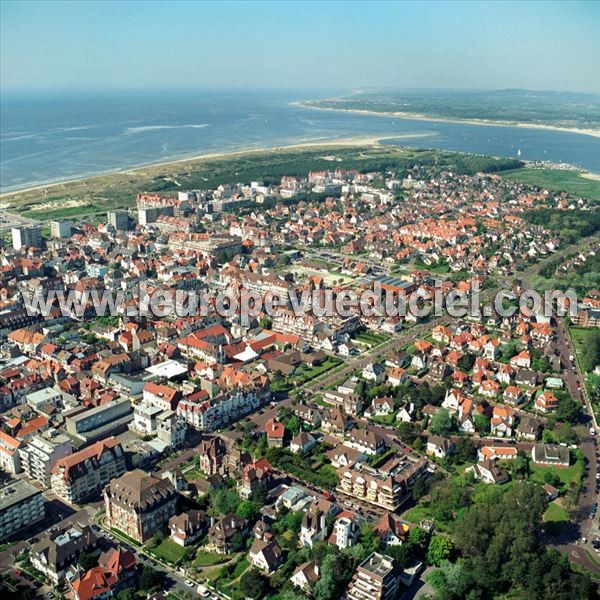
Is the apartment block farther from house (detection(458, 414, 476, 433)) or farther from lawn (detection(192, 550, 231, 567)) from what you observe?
house (detection(458, 414, 476, 433))

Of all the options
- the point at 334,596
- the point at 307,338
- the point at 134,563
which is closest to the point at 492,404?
the point at 307,338

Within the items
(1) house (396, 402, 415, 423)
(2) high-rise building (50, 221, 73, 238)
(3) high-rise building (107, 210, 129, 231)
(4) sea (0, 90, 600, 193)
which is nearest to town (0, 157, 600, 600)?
(1) house (396, 402, 415, 423)

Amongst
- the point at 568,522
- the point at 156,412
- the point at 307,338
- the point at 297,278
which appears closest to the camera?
the point at 568,522

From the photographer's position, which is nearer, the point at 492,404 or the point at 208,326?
the point at 492,404

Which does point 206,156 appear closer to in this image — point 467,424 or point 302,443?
point 467,424

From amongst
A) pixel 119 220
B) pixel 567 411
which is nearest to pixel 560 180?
pixel 119 220

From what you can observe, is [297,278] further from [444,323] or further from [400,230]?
[400,230]
